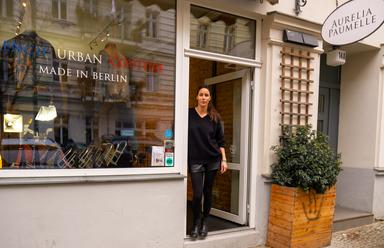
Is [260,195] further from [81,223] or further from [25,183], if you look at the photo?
[25,183]

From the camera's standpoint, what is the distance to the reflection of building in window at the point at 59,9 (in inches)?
119

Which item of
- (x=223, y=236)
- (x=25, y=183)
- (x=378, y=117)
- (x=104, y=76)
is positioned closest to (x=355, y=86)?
(x=378, y=117)

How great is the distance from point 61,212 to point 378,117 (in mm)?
4994

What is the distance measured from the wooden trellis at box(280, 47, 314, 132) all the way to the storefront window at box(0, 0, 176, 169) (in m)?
1.51

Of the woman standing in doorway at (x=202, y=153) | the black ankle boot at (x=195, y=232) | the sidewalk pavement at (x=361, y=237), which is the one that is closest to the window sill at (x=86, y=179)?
the woman standing in doorway at (x=202, y=153)

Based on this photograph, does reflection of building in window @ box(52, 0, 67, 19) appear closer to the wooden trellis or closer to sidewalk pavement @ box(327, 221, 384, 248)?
the wooden trellis

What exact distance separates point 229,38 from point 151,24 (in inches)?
41.0

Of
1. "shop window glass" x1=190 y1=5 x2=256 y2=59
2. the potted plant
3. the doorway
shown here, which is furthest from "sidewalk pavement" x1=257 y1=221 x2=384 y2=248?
"shop window glass" x1=190 y1=5 x2=256 y2=59

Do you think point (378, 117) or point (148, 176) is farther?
point (378, 117)

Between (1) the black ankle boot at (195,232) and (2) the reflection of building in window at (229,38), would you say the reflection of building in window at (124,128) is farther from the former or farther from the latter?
(2) the reflection of building in window at (229,38)

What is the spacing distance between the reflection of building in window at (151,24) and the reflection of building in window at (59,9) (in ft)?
2.87

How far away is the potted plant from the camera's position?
143 inches

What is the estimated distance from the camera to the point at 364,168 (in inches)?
207

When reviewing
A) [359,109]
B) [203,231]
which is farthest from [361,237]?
[203,231]
